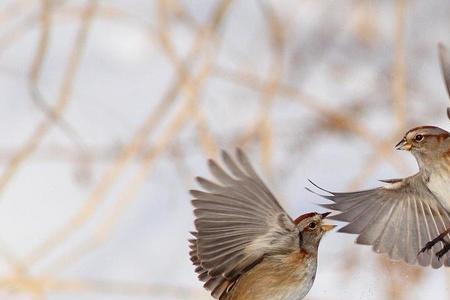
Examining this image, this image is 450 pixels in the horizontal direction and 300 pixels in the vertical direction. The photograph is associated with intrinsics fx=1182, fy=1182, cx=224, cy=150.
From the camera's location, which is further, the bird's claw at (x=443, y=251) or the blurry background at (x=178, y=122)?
the blurry background at (x=178, y=122)

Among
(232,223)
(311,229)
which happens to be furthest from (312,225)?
(232,223)

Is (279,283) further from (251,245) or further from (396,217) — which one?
(396,217)

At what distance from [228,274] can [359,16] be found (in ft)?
10.2

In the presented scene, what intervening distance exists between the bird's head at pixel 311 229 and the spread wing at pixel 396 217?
14cm

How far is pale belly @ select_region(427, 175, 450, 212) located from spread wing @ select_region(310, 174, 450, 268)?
11 centimetres

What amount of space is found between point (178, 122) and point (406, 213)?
1094 mm

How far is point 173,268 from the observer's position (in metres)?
3.77

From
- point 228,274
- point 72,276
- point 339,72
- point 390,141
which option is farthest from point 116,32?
point 228,274

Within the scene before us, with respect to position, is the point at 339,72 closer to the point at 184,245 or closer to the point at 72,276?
the point at 184,245

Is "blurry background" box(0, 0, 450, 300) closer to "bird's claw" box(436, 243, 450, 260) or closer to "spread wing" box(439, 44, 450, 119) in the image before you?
"bird's claw" box(436, 243, 450, 260)

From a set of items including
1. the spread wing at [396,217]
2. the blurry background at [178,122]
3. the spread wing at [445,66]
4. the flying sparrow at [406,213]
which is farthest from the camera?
the blurry background at [178,122]

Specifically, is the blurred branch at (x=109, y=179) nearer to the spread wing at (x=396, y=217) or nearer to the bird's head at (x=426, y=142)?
the spread wing at (x=396, y=217)

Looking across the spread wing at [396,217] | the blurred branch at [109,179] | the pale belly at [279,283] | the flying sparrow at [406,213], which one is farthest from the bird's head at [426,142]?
the blurred branch at [109,179]

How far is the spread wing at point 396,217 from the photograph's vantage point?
2.04m
